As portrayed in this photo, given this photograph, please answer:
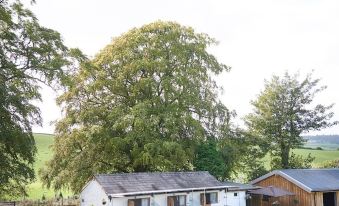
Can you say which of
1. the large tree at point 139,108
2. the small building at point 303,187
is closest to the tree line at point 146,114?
the large tree at point 139,108

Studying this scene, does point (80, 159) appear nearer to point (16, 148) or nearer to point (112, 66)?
point (112, 66)

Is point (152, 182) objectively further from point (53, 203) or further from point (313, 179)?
point (313, 179)

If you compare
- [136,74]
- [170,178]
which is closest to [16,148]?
[170,178]

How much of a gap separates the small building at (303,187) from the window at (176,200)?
379 inches

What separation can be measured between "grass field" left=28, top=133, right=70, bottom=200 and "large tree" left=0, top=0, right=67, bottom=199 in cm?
1577

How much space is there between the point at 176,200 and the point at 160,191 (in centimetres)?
224

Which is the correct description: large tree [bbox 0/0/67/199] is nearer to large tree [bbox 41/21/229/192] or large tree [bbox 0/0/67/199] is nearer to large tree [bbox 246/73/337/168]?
large tree [bbox 41/21/229/192]

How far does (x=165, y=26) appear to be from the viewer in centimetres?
4397

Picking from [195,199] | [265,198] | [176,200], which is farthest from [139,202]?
[265,198]

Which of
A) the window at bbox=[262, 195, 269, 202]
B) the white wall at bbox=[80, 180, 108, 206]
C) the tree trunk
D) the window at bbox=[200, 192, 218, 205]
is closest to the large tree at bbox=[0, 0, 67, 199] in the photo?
the white wall at bbox=[80, 180, 108, 206]

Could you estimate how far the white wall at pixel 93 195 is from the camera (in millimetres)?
30359

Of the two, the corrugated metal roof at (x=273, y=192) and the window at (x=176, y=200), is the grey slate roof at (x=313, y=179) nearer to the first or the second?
the corrugated metal roof at (x=273, y=192)

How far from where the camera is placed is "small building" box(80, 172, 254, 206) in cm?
3034

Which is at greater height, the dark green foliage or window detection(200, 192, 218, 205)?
the dark green foliage
